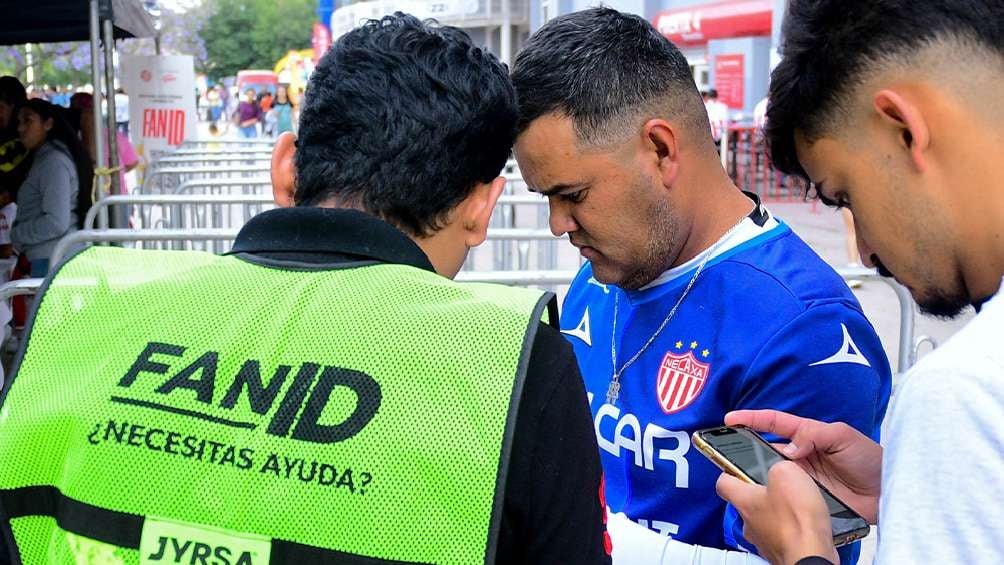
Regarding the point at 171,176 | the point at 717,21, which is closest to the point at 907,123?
the point at 171,176

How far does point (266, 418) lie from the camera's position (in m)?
1.12

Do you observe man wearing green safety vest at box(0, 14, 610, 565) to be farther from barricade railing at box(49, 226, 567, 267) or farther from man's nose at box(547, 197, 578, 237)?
barricade railing at box(49, 226, 567, 267)

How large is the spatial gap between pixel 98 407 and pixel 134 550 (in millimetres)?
170

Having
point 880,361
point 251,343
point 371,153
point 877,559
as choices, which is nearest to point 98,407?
point 251,343

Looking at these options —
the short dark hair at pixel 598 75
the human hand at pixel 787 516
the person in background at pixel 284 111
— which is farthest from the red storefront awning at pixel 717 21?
the human hand at pixel 787 516

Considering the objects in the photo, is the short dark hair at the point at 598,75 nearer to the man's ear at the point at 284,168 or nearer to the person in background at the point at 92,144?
the man's ear at the point at 284,168

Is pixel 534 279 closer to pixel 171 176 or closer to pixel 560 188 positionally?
pixel 560 188

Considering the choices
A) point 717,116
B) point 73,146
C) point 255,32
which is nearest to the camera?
point 73,146

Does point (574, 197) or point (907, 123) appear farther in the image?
point (574, 197)

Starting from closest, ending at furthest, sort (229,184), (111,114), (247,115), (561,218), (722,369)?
1. (722,369)
2. (561,218)
3. (111,114)
4. (229,184)
5. (247,115)

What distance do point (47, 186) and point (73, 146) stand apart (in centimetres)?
48

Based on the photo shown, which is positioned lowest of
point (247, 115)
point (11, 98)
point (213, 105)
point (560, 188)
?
point (560, 188)

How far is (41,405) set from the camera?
1.19m

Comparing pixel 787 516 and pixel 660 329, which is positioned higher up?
pixel 660 329
